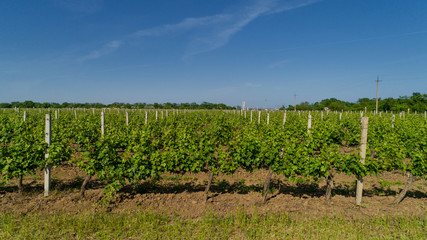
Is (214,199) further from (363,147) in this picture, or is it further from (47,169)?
(47,169)

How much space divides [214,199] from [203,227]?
4.24ft

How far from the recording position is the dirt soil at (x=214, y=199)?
4.74m

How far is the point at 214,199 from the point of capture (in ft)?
17.5

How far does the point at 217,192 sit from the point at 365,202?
11.9 ft

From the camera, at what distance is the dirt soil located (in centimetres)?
474

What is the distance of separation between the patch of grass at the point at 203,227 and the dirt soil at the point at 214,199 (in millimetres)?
293

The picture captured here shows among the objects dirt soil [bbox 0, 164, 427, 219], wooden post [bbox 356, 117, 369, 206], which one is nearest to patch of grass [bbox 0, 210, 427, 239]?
dirt soil [bbox 0, 164, 427, 219]

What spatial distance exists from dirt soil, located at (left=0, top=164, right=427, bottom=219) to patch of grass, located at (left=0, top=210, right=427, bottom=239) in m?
0.29

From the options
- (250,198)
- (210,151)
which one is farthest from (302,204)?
(210,151)

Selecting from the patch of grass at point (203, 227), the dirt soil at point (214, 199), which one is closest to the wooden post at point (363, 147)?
the dirt soil at point (214, 199)

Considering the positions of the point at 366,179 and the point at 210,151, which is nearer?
the point at 210,151

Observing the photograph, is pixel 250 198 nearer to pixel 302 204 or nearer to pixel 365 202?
pixel 302 204

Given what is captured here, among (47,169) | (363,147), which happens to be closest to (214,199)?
(363,147)

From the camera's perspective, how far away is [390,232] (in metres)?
4.05
